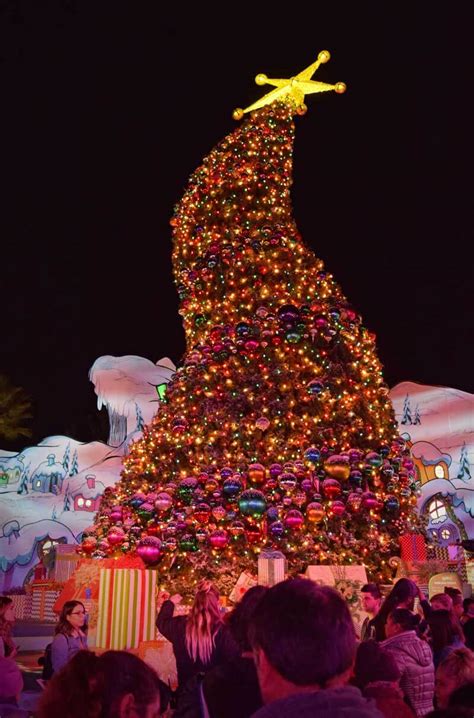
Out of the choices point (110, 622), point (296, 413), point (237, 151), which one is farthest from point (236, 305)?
point (110, 622)

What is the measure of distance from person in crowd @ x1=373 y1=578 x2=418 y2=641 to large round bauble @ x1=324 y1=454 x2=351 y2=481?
14.8 ft

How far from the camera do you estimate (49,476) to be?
69.8 ft

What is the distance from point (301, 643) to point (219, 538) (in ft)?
21.8

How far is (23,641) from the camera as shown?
396 inches

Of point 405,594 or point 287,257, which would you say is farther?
point 287,257

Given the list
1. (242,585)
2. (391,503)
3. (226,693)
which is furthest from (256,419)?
(226,693)

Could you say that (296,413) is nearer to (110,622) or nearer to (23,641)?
(110,622)

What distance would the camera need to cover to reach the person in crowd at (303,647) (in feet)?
4.68

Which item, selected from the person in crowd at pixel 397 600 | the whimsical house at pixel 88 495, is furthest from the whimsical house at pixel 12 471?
the person in crowd at pixel 397 600

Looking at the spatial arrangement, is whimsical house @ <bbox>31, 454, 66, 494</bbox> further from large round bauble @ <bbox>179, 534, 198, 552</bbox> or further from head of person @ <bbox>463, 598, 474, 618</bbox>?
head of person @ <bbox>463, 598, 474, 618</bbox>

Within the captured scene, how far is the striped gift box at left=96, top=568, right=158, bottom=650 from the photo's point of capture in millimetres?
5965

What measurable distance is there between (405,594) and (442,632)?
0.61 m

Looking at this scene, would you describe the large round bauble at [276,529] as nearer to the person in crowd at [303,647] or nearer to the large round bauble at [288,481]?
the large round bauble at [288,481]

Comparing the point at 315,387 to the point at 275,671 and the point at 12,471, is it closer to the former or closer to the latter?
the point at 275,671
